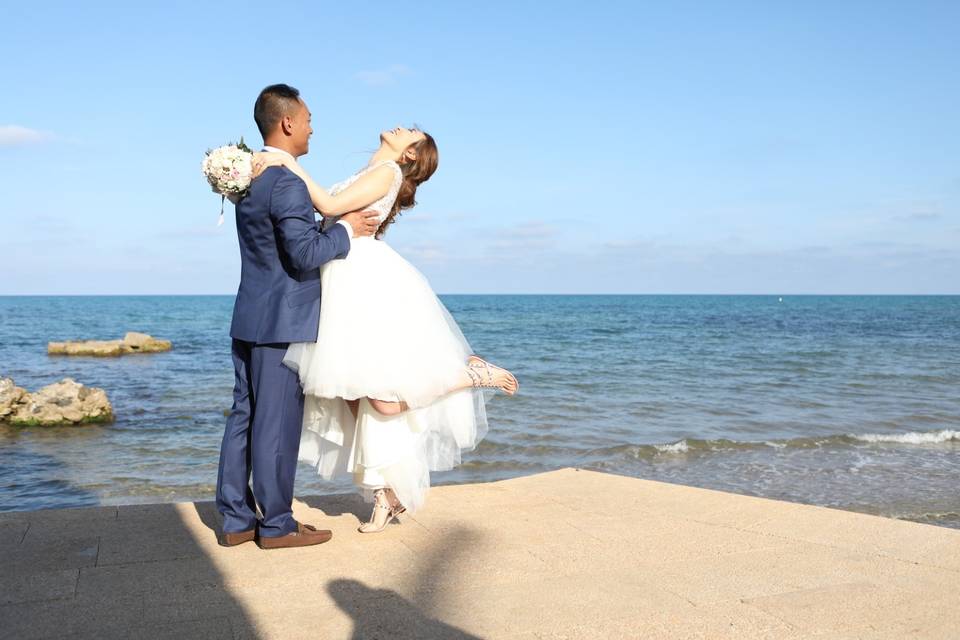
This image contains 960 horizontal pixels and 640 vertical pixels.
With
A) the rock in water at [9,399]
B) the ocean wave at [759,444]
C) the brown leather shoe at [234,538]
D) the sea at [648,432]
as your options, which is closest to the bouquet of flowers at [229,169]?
the sea at [648,432]

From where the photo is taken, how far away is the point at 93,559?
3.74 meters

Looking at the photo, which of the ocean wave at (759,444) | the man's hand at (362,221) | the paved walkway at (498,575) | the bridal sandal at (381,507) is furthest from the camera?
the ocean wave at (759,444)

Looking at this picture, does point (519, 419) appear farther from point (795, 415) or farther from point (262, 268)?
point (262, 268)

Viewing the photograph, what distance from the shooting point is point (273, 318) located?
12.4ft

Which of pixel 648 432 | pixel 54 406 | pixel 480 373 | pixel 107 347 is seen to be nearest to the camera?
pixel 480 373

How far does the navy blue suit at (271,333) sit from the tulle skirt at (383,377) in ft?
0.35

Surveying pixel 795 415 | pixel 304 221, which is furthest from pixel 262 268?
pixel 795 415

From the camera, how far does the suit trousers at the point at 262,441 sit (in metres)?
3.84

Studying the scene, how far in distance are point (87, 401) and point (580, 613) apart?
1045cm

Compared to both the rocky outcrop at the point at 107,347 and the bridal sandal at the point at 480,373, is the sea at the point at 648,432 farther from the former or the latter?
the rocky outcrop at the point at 107,347

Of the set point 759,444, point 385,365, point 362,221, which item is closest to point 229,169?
point 362,221

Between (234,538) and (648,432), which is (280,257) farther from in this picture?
(648,432)

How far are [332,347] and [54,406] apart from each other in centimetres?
936

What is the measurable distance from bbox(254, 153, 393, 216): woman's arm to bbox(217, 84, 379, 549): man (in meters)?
0.06
